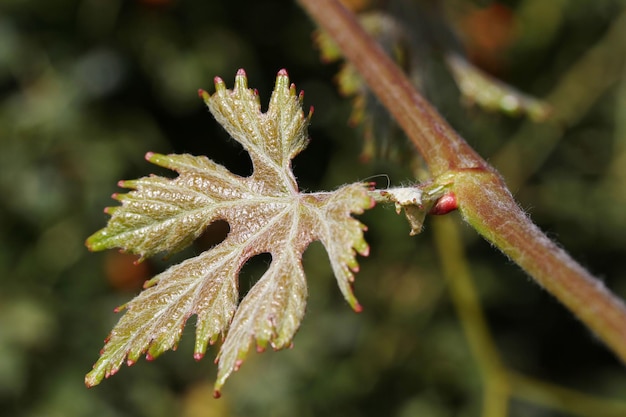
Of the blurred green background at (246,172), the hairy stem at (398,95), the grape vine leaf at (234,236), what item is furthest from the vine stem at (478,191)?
the blurred green background at (246,172)

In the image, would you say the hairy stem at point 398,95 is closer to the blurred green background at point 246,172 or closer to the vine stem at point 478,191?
the vine stem at point 478,191

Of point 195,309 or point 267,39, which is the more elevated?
point 195,309

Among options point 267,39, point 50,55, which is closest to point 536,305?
point 267,39

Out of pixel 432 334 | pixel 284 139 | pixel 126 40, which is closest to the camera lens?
pixel 284 139

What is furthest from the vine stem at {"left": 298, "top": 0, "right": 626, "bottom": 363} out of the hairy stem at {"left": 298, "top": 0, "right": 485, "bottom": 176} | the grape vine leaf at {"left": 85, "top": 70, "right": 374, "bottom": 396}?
the grape vine leaf at {"left": 85, "top": 70, "right": 374, "bottom": 396}

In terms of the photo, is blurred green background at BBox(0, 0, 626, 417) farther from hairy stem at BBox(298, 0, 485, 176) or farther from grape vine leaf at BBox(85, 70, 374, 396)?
grape vine leaf at BBox(85, 70, 374, 396)

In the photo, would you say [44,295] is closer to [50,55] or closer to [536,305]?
[50,55]
